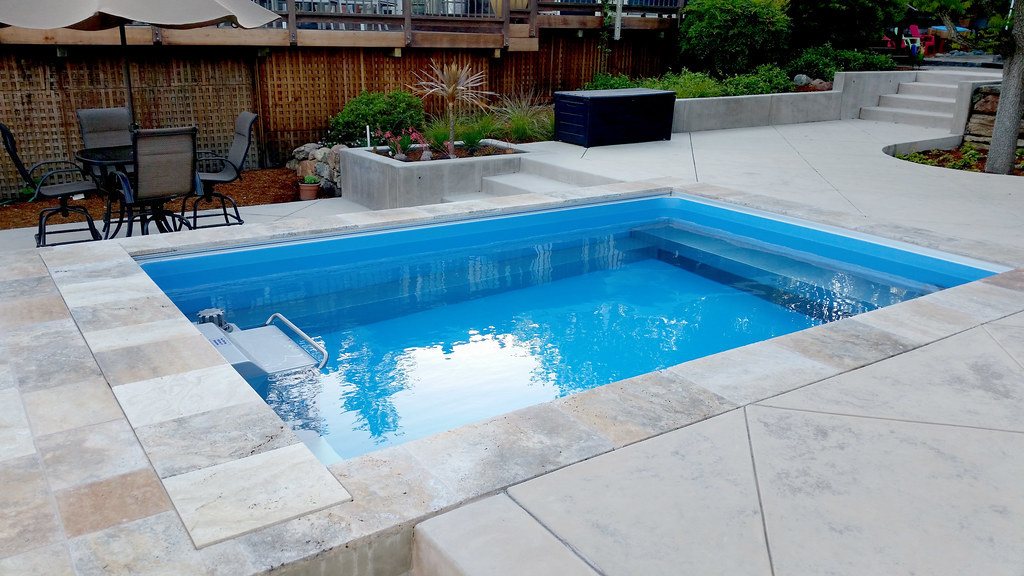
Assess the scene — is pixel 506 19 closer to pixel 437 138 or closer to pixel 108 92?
pixel 437 138

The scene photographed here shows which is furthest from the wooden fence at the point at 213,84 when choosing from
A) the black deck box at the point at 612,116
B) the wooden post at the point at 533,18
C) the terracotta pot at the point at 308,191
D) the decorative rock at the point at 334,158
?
the black deck box at the point at 612,116

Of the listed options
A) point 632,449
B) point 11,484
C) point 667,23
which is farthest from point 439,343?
point 667,23

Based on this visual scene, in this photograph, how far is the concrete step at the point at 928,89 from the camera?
37.7ft

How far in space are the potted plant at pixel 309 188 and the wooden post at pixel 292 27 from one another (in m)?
1.78

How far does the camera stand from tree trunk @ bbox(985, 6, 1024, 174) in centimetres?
813

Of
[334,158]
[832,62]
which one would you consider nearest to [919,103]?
[832,62]

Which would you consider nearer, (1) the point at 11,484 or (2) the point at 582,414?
(1) the point at 11,484

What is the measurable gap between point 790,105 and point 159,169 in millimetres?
9137

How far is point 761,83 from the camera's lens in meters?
11.7

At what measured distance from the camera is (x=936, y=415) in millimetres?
2926

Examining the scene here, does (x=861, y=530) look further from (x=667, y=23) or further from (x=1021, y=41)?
(x=667, y=23)

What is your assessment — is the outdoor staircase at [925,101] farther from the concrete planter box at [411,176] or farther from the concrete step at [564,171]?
the concrete planter box at [411,176]

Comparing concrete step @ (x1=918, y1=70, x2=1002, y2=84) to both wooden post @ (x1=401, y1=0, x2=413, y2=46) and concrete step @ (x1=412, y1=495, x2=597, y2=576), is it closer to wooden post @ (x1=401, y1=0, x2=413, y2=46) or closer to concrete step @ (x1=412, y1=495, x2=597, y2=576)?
wooden post @ (x1=401, y1=0, x2=413, y2=46)

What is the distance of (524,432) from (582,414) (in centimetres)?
27
